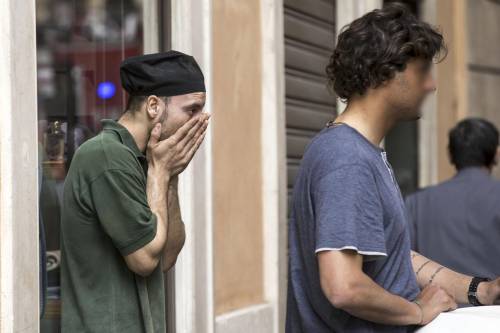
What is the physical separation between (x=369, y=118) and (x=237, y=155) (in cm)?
364

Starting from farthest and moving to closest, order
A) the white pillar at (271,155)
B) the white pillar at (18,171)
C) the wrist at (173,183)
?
the white pillar at (271,155)
the white pillar at (18,171)
the wrist at (173,183)

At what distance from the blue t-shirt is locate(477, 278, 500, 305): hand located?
18.2 inches

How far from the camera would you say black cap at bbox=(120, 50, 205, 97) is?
383 cm

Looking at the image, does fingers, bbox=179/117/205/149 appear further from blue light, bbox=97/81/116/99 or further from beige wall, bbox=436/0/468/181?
beige wall, bbox=436/0/468/181

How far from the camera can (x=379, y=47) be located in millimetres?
3346

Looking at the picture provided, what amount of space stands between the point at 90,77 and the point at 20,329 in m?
1.44

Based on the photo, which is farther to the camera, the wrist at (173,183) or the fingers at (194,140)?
the wrist at (173,183)

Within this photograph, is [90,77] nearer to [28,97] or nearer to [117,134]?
[28,97]

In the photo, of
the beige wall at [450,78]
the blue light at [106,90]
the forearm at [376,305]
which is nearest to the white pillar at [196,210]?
the blue light at [106,90]

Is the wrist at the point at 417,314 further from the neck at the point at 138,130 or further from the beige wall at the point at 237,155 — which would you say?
the beige wall at the point at 237,155

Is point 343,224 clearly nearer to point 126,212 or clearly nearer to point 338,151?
point 338,151

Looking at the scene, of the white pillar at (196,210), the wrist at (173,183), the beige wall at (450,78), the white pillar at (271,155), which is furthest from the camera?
the beige wall at (450,78)

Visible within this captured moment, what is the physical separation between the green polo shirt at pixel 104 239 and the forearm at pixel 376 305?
29.1 inches

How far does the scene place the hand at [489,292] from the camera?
368cm
